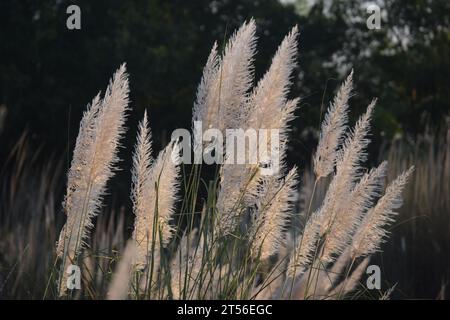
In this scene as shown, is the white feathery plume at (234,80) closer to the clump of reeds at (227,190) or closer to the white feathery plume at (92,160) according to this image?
the clump of reeds at (227,190)

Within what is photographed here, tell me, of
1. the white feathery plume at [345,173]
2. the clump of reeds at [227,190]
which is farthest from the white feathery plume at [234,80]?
the white feathery plume at [345,173]

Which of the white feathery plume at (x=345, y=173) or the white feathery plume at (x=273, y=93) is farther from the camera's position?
the white feathery plume at (x=345, y=173)

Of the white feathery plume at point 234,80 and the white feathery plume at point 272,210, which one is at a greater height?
the white feathery plume at point 234,80

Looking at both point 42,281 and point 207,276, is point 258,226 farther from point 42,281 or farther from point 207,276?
point 42,281

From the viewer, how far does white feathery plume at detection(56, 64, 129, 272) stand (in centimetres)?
213

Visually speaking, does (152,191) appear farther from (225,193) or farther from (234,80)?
(234,80)

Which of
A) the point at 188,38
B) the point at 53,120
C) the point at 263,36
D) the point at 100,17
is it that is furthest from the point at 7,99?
the point at 263,36

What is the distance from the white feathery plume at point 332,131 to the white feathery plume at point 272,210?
0.09m

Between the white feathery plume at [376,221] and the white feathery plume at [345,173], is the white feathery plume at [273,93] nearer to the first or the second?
the white feathery plume at [345,173]

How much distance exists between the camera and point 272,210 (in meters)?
2.30

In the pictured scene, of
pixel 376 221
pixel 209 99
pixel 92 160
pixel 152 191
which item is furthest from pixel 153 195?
pixel 376 221

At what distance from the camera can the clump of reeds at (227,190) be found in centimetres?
218

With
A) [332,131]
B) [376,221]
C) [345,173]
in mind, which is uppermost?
[332,131]

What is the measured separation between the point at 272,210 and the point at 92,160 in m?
0.50
